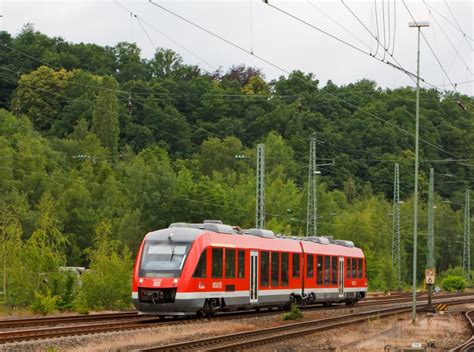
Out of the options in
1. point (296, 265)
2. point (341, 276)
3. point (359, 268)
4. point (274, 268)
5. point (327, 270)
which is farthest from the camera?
point (359, 268)

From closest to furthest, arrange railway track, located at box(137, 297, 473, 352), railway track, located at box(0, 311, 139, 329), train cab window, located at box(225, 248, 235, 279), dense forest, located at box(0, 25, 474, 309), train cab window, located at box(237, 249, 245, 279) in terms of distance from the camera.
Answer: railway track, located at box(137, 297, 473, 352)
railway track, located at box(0, 311, 139, 329)
train cab window, located at box(225, 248, 235, 279)
train cab window, located at box(237, 249, 245, 279)
dense forest, located at box(0, 25, 474, 309)

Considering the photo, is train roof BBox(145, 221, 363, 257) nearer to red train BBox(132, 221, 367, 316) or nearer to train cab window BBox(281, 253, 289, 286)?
red train BBox(132, 221, 367, 316)

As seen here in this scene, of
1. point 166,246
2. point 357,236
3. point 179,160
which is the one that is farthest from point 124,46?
point 166,246

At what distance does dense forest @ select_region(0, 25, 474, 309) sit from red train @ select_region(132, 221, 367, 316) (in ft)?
171

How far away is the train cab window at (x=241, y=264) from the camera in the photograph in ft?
127

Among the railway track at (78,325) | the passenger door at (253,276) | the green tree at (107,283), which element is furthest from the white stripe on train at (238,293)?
the green tree at (107,283)

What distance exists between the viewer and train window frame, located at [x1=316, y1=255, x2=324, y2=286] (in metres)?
48.8

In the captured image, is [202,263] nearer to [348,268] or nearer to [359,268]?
[348,268]

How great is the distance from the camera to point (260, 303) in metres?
41.2

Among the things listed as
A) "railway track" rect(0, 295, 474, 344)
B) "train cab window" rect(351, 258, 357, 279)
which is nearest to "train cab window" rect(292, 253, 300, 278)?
"railway track" rect(0, 295, 474, 344)

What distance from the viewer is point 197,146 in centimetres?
14725

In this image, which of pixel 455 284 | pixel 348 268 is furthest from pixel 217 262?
pixel 455 284

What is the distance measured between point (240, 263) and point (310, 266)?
9.39 metres

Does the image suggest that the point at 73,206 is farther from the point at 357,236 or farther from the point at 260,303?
the point at 260,303
